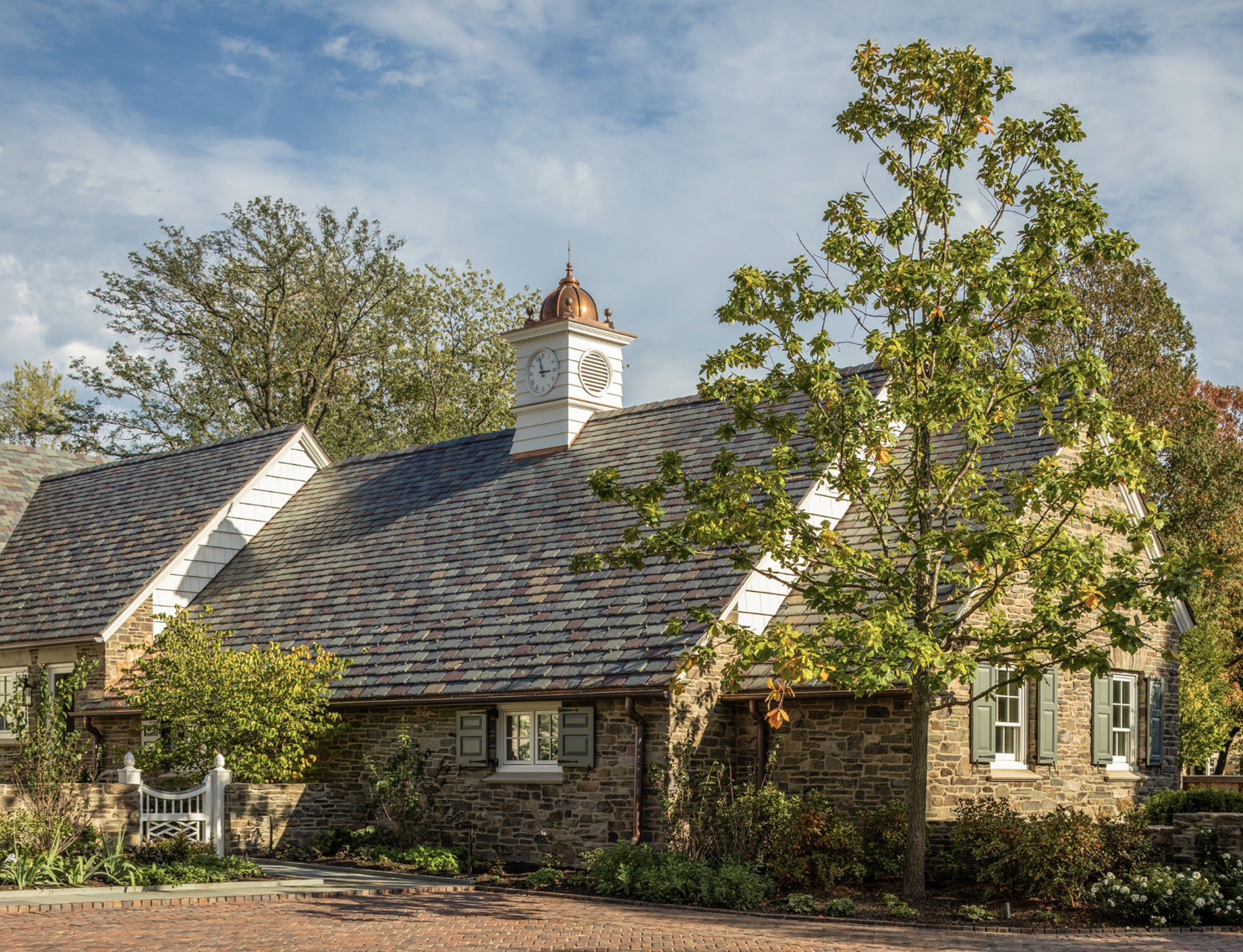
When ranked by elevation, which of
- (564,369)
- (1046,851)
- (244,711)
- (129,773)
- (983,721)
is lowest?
(129,773)

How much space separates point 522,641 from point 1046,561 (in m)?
7.97

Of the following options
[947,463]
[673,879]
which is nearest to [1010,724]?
[947,463]

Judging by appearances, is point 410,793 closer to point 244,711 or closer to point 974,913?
point 244,711

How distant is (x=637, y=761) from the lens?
17.4 metres

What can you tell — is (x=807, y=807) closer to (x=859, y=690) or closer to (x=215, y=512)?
(x=859, y=690)

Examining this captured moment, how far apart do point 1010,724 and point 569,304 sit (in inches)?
450

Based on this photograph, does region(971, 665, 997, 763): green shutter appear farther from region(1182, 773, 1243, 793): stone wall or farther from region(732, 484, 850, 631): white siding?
region(1182, 773, 1243, 793): stone wall

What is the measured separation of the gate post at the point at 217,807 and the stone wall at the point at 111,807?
3.67 feet

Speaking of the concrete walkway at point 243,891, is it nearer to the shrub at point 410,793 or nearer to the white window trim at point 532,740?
the shrub at point 410,793

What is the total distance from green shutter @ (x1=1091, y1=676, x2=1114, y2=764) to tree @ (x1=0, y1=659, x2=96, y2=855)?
1316cm

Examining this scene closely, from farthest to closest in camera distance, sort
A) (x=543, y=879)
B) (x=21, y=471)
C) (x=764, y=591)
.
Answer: (x=21, y=471)
(x=764, y=591)
(x=543, y=879)

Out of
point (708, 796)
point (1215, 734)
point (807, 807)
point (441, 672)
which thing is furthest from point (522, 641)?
point (1215, 734)

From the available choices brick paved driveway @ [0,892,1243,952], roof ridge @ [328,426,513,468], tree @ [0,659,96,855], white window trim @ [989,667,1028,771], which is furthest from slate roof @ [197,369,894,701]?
brick paved driveway @ [0,892,1243,952]

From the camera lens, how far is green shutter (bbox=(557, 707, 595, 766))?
1797 centimetres
